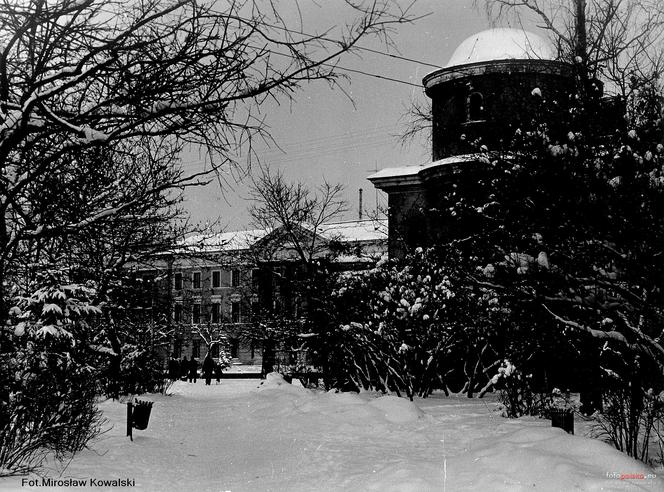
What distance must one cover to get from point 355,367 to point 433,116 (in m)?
10.2

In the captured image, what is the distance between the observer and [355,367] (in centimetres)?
2275

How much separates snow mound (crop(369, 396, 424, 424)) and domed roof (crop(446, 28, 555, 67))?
14.4 m

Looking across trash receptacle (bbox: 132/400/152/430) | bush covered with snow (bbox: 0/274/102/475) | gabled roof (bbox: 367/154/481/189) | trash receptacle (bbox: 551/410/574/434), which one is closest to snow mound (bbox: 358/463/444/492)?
trash receptacle (bbox: 551/410/574/434)

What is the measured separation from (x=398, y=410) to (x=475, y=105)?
1478 cm

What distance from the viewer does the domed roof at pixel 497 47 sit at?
26.1 meters

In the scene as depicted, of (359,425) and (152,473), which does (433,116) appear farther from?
(152,473)

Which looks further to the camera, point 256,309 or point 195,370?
point 195,370

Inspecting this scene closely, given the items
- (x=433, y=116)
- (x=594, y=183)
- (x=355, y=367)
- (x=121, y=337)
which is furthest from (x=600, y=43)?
(x=121, y=337)

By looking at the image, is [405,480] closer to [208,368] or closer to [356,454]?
[356,454]

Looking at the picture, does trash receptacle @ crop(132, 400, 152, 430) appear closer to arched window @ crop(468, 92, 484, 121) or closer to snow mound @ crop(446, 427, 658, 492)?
snow mound @ crop(446, 427, 658, 492)

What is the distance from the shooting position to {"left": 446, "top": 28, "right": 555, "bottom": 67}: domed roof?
2612 centimetres

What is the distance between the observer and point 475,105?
88.2 feet

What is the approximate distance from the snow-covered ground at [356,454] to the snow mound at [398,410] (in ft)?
0.08

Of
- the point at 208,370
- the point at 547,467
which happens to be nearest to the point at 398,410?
the point at 547,467
